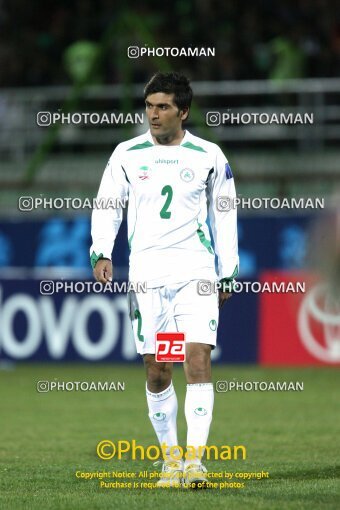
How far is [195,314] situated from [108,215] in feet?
2.66

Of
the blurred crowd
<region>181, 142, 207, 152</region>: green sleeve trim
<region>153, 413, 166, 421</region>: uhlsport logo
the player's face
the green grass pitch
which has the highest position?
the blurred crowd

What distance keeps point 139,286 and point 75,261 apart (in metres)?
10.0

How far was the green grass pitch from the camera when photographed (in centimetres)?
685

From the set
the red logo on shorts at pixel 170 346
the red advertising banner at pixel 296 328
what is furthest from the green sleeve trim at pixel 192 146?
the red advertising banner at pixel 296 328

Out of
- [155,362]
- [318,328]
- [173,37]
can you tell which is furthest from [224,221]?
[173,37]

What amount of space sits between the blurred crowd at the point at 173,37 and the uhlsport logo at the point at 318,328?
4.15m

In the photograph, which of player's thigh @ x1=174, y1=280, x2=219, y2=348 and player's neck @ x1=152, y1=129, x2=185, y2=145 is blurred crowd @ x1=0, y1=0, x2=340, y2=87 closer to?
player's neck @ x1=152, y1=129, x2=185, y2=145

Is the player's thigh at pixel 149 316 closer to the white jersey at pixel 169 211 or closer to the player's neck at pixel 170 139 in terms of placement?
the white jersey at pixel 169 211

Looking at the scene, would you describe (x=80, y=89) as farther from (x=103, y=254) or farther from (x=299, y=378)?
(x=103, y=254)

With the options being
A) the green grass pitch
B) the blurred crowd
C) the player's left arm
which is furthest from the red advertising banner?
the player's left arm

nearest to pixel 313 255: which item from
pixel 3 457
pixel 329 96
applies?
pixel 3 457

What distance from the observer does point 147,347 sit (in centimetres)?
737

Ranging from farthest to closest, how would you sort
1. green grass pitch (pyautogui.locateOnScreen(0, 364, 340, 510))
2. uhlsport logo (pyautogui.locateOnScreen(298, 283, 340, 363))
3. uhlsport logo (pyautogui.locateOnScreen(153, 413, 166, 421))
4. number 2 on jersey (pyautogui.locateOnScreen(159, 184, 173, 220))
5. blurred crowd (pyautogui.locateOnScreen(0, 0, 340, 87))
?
blurred crowd (pyautogui.locateOnScreen(0, 0, 340, 87)) → uhlsport logo (pyautogui.locateOnScreen(298, 283, 340, 363)) → uhlsport logo (pyautogui.locateOnScreen(153, 413, 166, 421)) → number 2 on jersey (pyautogui.locateOnScreen(159, 184, 173, 220)) → green grass pitch (pyautogui.locateOnScreen(0, 364, 340, 510))

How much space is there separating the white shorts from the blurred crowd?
1026 centimetres
